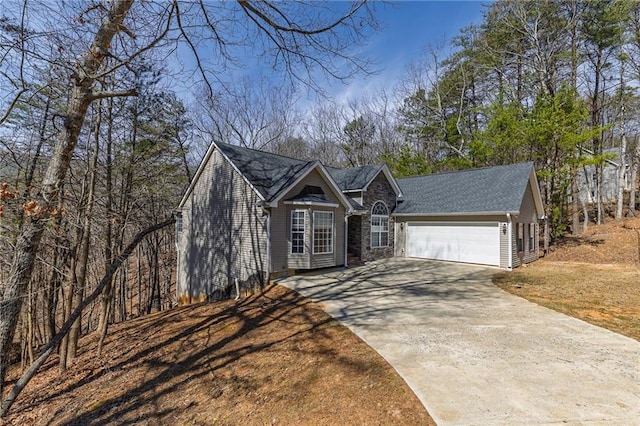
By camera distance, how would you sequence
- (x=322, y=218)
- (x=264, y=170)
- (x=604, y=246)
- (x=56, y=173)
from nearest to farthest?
(x=56, y=173) < (x=322, y=218) < (x=264, y=170) < (x=604, y=246)

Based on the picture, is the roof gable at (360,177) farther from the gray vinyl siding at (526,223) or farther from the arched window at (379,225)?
the gray vinyl siding at (526,223)

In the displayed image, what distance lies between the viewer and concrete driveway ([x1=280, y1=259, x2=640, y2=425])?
12.1 ft

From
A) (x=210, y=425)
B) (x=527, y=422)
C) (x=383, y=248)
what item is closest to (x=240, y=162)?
(x=383, y=248)

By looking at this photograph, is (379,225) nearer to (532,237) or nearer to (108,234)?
(532,237)

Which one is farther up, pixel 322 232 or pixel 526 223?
pixel 526 223

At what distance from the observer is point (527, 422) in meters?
3.42

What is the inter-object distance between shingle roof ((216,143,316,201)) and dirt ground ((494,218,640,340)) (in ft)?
27.1

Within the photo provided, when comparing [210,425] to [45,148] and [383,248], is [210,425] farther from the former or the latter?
[383,248]

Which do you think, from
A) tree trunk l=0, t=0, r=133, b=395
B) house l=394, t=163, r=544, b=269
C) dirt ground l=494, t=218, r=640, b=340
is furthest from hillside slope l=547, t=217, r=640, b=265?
tree trunk l=0, t=0, r=133, b=395

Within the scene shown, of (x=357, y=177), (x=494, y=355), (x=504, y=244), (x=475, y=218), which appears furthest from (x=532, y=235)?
(x=494, y=355)

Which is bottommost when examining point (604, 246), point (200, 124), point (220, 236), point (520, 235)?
point (604, 246)

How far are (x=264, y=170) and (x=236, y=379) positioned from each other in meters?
8.93

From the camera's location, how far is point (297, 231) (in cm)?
1200

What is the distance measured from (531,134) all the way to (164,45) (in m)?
18.1
